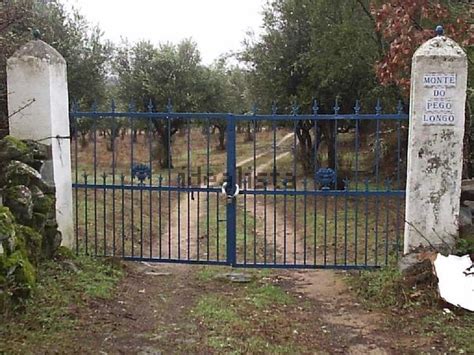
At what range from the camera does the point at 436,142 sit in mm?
6086

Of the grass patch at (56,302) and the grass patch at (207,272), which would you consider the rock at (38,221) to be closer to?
the grass patch at (56,302)

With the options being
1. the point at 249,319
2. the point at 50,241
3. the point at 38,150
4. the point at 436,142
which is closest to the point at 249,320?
the point at 249,319

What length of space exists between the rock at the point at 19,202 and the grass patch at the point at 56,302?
544 millimetres

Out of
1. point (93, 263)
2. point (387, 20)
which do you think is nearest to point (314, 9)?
point (387, 20)

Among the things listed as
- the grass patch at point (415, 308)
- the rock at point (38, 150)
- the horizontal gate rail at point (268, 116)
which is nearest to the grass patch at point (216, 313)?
the grass patch at point (415, 308)

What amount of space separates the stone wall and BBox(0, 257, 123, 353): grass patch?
0.15 metres

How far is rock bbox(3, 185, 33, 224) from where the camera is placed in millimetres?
5918

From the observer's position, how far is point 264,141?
33.9 m

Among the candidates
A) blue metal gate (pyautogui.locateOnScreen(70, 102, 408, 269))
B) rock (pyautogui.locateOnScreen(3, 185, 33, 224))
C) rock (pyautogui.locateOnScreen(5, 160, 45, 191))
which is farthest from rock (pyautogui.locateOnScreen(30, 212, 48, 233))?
blue metal gate (pyautogui.locateOnScreen(70, 102, 408, 269))

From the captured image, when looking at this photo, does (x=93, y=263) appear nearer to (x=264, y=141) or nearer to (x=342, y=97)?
(x=342, y=97)

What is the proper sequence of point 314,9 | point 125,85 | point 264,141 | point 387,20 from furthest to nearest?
1. point 264,141
2. point 125,85
3. point 314,9
4. point 387,20

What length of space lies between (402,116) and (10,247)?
410cm

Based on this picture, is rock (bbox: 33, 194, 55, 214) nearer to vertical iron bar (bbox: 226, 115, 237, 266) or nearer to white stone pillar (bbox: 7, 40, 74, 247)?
white stone pillar (bbox: 7, 40, 74, 247)

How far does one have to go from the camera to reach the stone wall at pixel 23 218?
495cm
